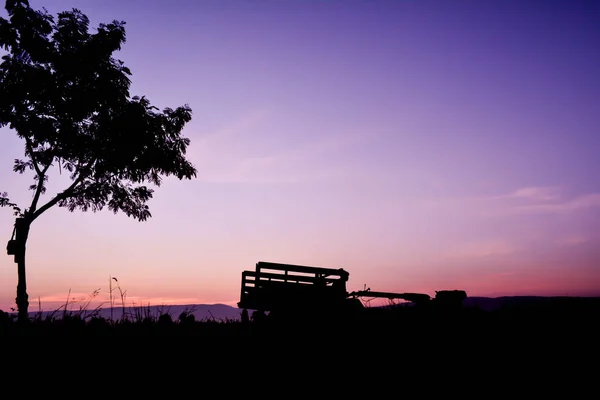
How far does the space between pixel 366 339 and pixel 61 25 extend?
1884 centimetres

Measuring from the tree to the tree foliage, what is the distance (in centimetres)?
4

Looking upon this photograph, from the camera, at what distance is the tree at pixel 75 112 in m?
17.7

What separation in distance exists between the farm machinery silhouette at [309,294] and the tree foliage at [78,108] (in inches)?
356

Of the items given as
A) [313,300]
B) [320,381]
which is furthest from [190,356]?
[313,300]

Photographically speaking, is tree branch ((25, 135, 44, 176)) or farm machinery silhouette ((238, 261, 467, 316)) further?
tree branch ((25, 135, 44, 176))

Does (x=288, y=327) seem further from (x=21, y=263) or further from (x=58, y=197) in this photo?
(x=58, y=197)

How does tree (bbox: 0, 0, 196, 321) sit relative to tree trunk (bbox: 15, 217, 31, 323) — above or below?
above

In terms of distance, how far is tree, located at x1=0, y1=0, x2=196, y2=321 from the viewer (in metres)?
17.7

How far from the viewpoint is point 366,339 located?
6551 mm

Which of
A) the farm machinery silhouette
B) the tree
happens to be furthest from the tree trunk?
the farm machinery silhouette

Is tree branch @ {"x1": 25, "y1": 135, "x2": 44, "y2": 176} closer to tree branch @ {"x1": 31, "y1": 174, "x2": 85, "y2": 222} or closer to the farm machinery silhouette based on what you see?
tree branch @ {"x1": 31, "y1": 174, "x2": 85, "y2": 222}

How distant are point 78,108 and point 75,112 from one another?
0.22 m

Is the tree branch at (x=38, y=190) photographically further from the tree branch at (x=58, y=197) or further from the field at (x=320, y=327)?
the field at (x=320, y=327)

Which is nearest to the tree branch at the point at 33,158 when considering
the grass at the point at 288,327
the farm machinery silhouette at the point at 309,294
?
the farm machinery silhouette at the point at 309,294
